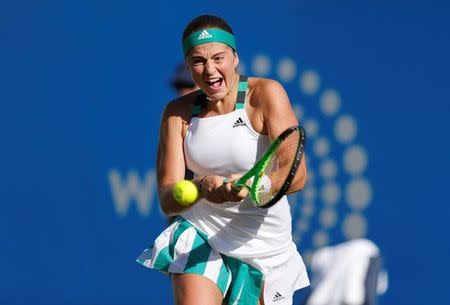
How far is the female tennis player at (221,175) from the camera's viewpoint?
13.1 ft

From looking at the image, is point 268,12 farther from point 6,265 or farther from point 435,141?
point 6,265

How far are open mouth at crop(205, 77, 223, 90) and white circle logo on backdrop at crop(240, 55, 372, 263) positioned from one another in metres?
1.97

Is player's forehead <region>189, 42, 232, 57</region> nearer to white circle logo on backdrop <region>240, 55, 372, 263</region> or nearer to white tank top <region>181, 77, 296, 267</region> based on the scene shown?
white tank top <region>181, 77, 296, 267</region>

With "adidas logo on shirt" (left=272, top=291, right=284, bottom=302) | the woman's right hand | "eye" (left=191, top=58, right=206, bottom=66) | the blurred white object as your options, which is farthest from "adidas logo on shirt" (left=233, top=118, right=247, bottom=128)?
the blurred white object

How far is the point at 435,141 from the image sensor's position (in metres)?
5.74

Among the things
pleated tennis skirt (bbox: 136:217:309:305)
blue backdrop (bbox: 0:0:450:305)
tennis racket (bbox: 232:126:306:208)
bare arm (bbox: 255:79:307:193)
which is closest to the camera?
tennis racket (bbox: 232:126:306:208)

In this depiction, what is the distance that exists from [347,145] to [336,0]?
77 centimetres

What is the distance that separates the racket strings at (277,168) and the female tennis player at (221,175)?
0.30 feet

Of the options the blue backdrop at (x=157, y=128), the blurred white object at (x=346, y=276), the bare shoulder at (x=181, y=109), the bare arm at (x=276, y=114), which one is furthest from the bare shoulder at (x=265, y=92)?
the blue backdrop at (x=157, y=128)

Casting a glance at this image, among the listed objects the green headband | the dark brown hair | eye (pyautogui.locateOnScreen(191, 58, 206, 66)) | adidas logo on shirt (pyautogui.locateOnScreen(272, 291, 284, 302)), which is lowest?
adidas logo on shirt (pyautogui.locateOnScreen(272, 291, 284, 302))

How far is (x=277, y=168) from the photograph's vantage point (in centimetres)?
385

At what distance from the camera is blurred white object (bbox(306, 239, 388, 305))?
7.51ft

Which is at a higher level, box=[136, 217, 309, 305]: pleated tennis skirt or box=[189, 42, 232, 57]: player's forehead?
box=[189, 42, 232, 57]: player's forehead

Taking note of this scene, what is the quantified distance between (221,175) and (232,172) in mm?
43
